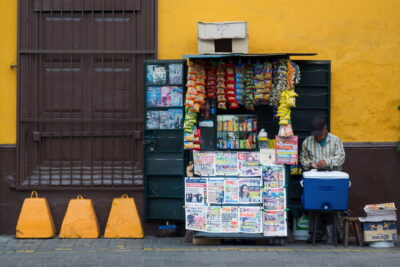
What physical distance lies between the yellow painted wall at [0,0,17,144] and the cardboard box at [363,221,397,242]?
5.59 meters

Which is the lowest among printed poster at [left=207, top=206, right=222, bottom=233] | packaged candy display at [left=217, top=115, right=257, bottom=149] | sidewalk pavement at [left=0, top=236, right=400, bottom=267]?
sidewalk pavement at [left=0, top=236, right=400, bottom=267]

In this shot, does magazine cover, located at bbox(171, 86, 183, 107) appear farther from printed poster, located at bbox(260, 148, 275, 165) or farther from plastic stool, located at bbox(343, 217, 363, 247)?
plastic stool, located at bbox(343, 217, 363, 247)

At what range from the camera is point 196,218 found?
9.02 meters

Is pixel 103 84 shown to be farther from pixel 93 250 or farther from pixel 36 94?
pixel 93 250

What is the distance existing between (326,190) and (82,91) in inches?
161

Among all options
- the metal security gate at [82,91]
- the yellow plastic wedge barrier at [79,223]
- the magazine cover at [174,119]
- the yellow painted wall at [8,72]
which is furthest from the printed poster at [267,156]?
the yellow painted wall at [8,72]

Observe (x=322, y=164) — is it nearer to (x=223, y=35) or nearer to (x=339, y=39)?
(x=339, y=39)

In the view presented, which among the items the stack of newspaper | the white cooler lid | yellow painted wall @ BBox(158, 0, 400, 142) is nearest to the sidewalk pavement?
the stack of newspaper

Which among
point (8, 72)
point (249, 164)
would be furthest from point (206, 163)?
point (8, 72)

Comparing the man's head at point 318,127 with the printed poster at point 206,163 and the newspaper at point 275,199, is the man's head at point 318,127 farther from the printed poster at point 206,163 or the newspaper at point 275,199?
the printed poster at point 206,163

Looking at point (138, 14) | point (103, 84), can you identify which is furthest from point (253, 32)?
point (103, 84)

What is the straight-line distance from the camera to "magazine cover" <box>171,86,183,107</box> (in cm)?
955

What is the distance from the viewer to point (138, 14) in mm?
9938

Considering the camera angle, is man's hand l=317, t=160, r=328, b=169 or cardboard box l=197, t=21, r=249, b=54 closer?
man's hand l=317, t=160, r=328, b=169
